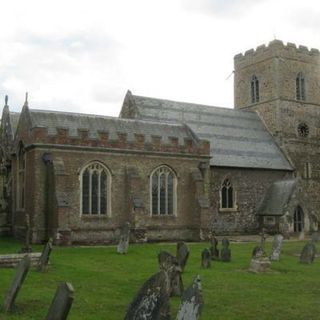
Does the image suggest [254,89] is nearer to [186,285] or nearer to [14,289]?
[186,285]

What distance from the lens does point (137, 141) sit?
28.9 meters

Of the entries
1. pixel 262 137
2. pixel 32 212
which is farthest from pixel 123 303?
pixel 262 137

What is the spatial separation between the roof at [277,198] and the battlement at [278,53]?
1076 centimetres

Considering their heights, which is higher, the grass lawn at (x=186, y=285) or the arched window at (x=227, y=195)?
the arched window at (x=227, y=195)

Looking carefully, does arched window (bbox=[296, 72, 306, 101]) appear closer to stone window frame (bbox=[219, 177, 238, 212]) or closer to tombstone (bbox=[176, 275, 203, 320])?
stone window frame (bbox=[219, 177, 238, 212])

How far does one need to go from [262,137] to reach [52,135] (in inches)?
675

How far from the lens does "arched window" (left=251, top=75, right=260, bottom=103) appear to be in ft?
135

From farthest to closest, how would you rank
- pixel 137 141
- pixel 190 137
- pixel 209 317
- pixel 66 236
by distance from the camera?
pixel 190 137
pixel 137 141
pixel 66 236
pixel 209 317

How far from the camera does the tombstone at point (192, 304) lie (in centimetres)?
686

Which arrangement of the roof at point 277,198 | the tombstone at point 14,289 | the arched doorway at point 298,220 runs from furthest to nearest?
1. the arched doorway at point 298,220
2. the roof at point 277,198
3. the tombstone at point 14,289

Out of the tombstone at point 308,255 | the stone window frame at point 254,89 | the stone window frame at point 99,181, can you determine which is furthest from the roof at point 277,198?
the tombstone at point 308,255

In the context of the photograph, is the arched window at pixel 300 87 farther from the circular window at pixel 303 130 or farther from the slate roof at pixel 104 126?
the slate roof at pixel 104 126

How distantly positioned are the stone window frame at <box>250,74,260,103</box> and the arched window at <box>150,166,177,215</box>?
46.4ft

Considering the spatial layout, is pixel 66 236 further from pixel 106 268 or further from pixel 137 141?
pixel 106 268
